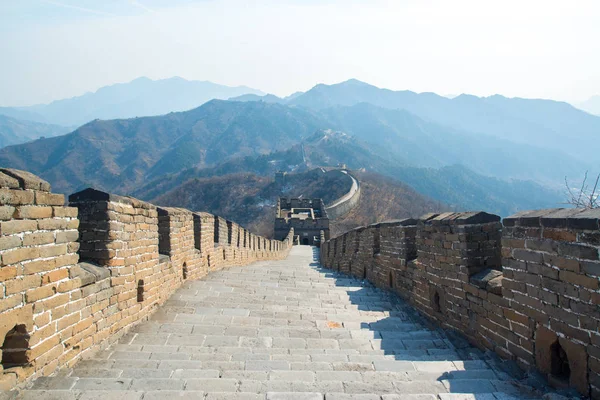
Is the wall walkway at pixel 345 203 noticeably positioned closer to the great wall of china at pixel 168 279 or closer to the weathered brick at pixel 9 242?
the great wall of china at pixel 168 279

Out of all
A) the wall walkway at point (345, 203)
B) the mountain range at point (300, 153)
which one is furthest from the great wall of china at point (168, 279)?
the mountain range at point (300, 153)

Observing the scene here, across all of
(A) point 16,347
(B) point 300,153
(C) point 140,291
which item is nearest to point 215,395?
(A) point 16,347

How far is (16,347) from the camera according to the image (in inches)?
113

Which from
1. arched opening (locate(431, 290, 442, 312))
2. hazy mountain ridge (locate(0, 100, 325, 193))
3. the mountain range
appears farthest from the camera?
hazy mountain ridge (locate(0, 100, 325, 193))

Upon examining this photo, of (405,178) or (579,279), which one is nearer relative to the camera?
(579,279)

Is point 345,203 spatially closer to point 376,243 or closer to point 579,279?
point 376,243

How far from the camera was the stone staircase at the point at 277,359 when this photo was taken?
2920 millimetres

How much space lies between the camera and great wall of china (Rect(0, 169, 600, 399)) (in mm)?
2879

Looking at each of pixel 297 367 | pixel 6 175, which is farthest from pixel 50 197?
pixel 297 367

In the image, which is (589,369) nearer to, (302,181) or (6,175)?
(6,175)

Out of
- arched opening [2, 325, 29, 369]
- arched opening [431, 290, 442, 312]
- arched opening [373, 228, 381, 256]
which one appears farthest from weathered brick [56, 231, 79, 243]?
arched opening [373, 228, 381, 256]

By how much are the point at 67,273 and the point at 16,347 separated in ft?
2.07

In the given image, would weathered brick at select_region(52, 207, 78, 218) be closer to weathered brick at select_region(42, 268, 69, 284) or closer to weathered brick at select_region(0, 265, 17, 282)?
weathered brick at select_region(42, 268, 69, 284)

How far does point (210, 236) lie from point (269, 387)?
5646 mm
